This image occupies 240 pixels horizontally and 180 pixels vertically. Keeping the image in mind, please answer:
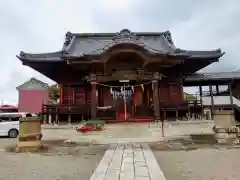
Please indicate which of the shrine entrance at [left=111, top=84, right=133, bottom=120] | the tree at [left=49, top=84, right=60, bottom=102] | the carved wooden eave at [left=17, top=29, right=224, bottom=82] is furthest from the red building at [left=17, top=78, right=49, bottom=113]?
the shrine entrance at [left=111, top=84, right=133, bottom=120]

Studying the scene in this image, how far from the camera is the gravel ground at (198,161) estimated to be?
203 inches

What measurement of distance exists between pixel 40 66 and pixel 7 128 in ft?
18.9

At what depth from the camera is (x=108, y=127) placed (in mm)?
13633

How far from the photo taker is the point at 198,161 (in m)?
6.52

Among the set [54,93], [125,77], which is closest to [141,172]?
[125,77]

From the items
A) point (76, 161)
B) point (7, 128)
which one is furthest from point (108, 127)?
point (7, 128)

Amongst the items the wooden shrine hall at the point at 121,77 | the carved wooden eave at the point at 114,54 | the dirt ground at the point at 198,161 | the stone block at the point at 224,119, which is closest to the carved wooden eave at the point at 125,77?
the wooden shrine hall at the point at 121,77

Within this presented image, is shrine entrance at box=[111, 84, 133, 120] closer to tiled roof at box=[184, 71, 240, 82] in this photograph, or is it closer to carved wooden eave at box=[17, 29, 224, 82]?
carved wooden eave at box=[17, 29, 224, 82]

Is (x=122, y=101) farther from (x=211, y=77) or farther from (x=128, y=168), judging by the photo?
(x=128, y=168)

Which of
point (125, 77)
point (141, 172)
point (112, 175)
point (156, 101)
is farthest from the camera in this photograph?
point (125, 77)

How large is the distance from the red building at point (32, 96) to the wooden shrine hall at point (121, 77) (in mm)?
26868

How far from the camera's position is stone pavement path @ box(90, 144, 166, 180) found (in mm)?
4861

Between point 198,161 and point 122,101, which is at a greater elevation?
point 122,101

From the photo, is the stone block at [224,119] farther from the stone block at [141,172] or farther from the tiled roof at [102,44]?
the tiled roof at [102,44]
